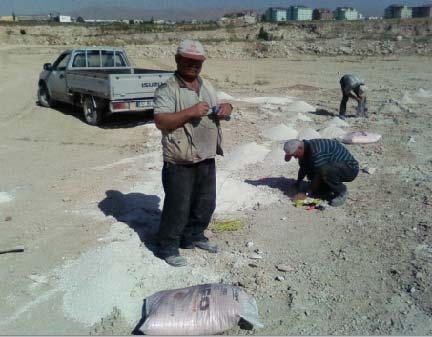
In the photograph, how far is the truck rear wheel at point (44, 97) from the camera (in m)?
13.0

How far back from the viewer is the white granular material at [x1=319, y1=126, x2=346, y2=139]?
8.90 metres

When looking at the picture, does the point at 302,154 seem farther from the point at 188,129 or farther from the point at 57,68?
the point at 57,68

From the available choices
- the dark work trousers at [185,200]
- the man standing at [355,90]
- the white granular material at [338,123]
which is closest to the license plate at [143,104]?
the white granular material at [338,123]

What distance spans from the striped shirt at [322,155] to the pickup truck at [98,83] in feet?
17.2

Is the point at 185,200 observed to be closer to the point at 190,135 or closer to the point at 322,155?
the point at 190,135

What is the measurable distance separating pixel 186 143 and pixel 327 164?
2256 millimetres

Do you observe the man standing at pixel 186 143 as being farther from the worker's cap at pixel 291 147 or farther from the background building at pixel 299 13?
the background building at pixel 299 13

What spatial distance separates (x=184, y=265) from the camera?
4109 mm

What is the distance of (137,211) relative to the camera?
5.50 meters

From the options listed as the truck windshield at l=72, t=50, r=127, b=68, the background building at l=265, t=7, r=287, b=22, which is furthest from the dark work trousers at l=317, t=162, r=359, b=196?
the background building at l=265, t=7, r=287, b=22

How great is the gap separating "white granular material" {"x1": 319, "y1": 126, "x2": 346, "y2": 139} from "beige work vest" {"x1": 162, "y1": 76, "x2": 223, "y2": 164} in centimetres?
545

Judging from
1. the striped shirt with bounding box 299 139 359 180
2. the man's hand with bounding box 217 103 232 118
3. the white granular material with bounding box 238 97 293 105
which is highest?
the man's hand with bounding box 217 103 232 118

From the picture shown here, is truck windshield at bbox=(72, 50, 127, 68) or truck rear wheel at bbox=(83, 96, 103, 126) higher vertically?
truck windshield at bbox=(72, 50, 127, 68)

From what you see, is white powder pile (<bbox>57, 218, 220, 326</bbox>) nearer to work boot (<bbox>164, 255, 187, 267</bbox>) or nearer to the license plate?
work boot (<bbox>164, 255, 187, 267</bbox>)
